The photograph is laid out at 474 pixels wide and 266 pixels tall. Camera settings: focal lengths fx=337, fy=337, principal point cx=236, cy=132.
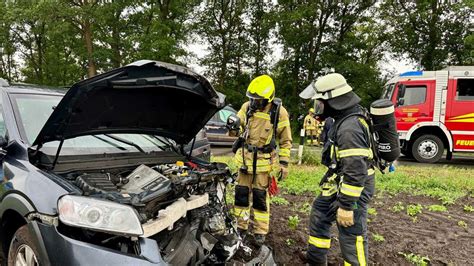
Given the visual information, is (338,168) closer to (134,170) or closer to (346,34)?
(134,170)

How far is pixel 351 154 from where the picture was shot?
2490mm

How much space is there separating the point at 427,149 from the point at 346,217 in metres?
9.10

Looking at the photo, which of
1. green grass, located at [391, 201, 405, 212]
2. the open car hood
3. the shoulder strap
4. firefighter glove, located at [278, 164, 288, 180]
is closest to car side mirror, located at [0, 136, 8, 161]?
the open car hood

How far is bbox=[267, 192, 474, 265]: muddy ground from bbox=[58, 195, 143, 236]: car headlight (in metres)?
1.83

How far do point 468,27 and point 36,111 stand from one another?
22.0m

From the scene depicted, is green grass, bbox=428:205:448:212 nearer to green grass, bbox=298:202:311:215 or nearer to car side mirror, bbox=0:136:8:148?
green grass, bbox=298:202:311:215

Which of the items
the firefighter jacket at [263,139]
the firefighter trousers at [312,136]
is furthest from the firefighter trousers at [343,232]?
the firefighter trousers at [312,136]

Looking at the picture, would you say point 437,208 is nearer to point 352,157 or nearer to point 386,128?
point 386,128

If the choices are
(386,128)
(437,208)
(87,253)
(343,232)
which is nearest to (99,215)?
(87,253)

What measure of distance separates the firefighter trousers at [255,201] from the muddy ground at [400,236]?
235 mm

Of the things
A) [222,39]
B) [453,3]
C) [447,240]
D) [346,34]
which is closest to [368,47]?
[346,34]

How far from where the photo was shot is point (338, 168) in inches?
110

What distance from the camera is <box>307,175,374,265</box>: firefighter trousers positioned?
268cm

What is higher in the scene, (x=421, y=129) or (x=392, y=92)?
(x=392, y=92)
